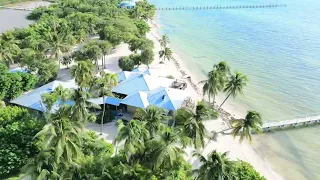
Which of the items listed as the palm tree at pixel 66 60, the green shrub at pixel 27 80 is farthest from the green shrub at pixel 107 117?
the palm tree at pixel 66 60

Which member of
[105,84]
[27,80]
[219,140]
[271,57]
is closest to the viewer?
[105,84]

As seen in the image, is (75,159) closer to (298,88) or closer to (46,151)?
(46,151)

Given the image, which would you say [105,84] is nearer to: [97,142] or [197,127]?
[97,142]

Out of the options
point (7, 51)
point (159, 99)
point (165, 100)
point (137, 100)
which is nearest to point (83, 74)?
point (137, 100)

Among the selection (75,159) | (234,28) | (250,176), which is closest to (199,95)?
(250,176)

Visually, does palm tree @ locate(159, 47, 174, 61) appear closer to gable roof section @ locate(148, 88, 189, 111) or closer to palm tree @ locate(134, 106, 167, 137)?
gable roof section @ locate(148, 88, 189, 111)

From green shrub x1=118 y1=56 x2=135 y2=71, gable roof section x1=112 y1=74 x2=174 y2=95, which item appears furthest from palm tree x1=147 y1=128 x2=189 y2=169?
green shrub x1=118 y1=56 x2=135 y2=71

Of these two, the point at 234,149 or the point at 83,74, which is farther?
the point at 83,74

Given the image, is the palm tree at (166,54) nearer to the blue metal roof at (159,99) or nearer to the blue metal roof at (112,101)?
the blue metal roof at (159,99)
